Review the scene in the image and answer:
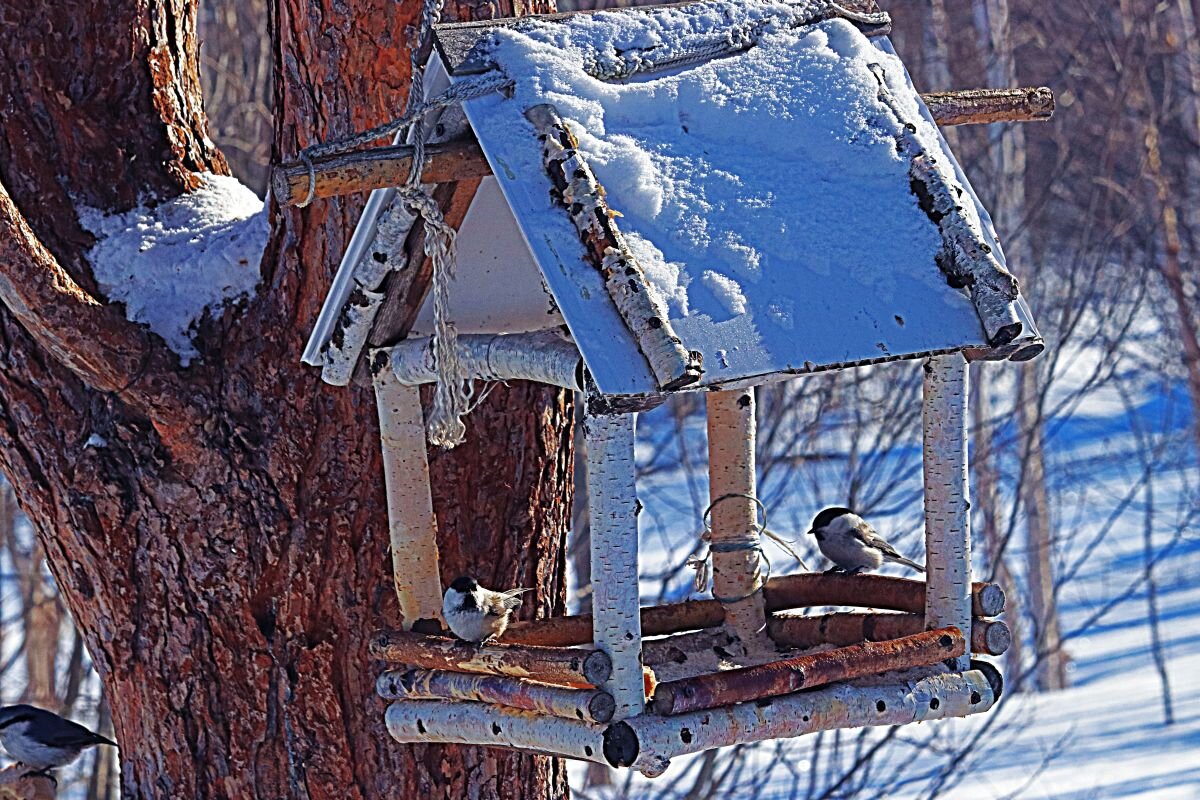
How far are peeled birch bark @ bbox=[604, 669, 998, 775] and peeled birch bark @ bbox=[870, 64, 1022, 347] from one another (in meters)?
0.56

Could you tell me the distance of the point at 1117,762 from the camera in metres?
8.06

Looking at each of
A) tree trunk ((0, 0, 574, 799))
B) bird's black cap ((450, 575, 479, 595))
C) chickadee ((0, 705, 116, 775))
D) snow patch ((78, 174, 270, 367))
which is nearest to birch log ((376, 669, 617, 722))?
bird's black cap ((450, 575, 479, 595))

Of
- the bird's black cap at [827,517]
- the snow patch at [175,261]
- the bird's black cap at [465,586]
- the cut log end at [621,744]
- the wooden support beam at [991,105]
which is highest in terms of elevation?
the wooden support beam at [991,105]

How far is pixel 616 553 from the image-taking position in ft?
6.47

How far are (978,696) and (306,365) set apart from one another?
4.49ft

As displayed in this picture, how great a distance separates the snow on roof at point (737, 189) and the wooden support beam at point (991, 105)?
180 millimetres

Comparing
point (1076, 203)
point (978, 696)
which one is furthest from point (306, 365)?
point (1076, 203)

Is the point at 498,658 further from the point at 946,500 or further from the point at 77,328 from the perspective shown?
the point at 77,328

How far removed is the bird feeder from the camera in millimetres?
1910

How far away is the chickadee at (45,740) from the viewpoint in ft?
13.4

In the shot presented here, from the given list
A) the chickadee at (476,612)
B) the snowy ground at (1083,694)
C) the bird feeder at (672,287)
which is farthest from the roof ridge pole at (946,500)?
the snowy ground at (1083,694)

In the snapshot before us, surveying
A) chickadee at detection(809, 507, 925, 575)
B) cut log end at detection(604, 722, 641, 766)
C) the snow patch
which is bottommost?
cut log end at detection(604, 722, 641, 766)

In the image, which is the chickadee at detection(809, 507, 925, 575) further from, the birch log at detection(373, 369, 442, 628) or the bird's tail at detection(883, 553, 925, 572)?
the birch log at detection(373, 369, 442, 628)

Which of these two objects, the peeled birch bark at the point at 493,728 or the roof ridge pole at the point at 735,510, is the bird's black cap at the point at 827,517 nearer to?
the roof ridge pole at the point at 735,510
